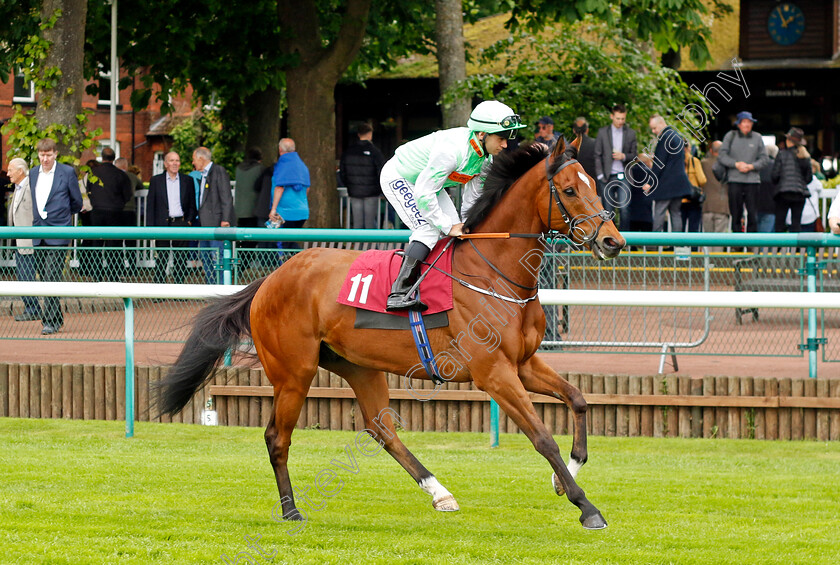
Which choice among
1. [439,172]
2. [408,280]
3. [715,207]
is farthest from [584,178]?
[715,207]

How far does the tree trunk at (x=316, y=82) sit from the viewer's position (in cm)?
1509

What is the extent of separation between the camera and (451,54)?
15.9 metres

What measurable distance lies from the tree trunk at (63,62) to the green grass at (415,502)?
17.3 feet

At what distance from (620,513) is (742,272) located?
2.99m

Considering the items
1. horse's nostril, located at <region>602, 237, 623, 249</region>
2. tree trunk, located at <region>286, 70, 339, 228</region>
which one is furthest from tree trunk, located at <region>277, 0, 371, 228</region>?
horse's nostril, located at <region>602, 237, 623, 249</region>

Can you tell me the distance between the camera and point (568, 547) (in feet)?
16.2

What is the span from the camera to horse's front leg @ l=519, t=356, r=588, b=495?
5.57 metres

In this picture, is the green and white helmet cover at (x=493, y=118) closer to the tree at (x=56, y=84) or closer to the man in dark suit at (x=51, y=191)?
the man in dark suit at (x=51, y=191)

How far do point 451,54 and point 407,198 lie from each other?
403 inches

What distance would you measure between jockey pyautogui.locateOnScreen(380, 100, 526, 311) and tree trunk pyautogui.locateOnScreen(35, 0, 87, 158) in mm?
7413

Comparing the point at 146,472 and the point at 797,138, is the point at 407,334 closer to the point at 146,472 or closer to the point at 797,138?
the point at 146,472

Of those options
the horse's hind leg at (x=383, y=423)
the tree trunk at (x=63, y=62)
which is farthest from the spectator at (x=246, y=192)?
the horse's hind leg at (x=383, y=423)

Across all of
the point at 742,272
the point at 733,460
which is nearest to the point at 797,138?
the point at 742,272

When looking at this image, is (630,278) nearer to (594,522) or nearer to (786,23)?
(594,522)
